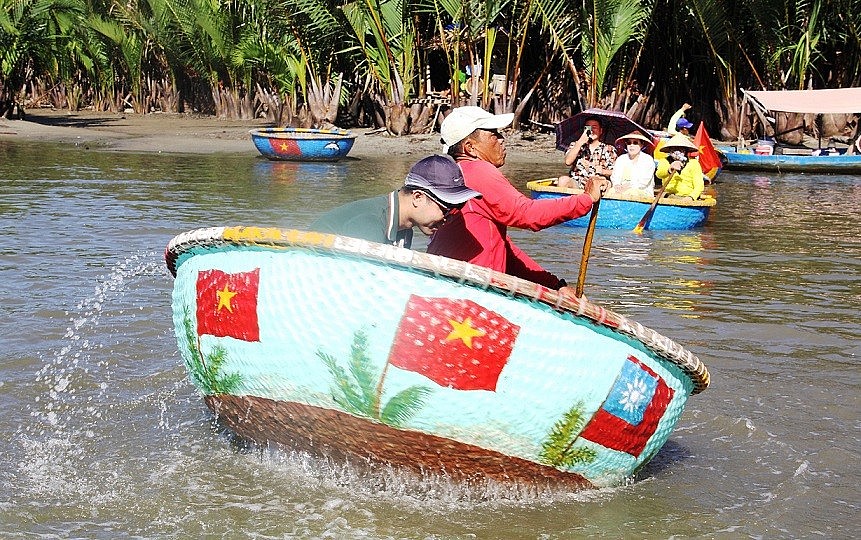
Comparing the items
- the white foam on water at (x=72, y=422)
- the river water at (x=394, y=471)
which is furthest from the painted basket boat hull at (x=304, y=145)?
the white foam on water at (x=72, y=422)

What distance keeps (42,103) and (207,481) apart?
130ft

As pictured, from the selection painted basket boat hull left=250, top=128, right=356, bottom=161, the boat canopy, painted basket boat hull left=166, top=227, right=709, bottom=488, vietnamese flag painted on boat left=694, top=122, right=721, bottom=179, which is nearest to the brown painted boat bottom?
painted basket boat hull left=166, top=227, right=709, bottom=488

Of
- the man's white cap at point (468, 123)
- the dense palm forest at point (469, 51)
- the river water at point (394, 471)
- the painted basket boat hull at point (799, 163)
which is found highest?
the dense palm forest at point (469, 51)

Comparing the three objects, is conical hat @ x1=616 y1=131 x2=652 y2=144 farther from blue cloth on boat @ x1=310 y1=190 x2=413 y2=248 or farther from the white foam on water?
blue cloth on boat @ x1=310 y1=190 x2=413 y2=248

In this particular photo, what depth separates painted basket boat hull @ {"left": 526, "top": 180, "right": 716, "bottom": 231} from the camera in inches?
496

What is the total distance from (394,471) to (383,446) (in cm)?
17

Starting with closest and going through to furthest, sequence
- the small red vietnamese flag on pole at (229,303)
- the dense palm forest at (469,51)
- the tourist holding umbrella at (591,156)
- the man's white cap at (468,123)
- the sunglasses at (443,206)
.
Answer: the small red vietnamese flag on pole at (229,303), the sunglasses at (443,206), the man's white cap at (468,123), the tourist holding umbrella at (591,156), the dense palm forest at (469,51)

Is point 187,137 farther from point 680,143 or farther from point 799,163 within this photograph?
point 680,143

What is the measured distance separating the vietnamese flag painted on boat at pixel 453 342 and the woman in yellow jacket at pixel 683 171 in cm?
945

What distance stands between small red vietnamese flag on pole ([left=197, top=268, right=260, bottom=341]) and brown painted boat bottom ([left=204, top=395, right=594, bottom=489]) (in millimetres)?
318

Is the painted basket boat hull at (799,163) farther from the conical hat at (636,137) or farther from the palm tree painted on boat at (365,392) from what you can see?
the palm tree painted on boat at (365,392)

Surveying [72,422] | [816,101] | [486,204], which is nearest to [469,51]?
[816,101]

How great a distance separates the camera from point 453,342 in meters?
3.90

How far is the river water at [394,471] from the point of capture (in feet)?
14.0
